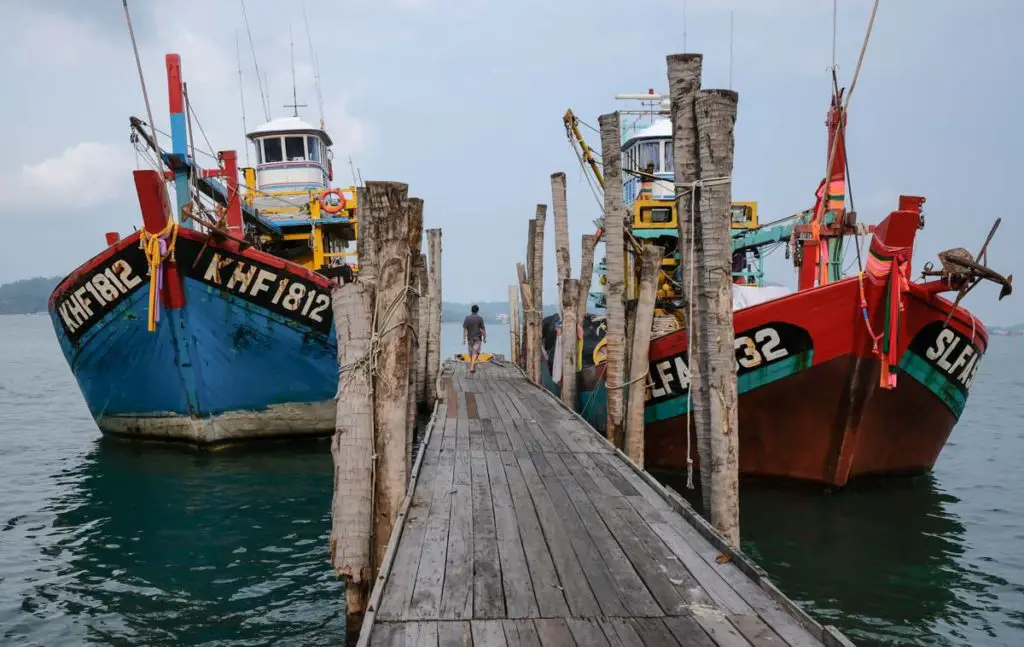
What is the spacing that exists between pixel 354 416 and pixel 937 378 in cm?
860

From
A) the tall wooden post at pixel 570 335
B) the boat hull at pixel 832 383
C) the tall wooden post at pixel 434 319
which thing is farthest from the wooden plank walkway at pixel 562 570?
the tall wooden post at pixel 434 319

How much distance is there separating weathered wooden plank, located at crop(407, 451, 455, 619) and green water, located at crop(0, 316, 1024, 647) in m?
1.52

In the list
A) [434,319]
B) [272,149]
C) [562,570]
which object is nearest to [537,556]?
[562,570]

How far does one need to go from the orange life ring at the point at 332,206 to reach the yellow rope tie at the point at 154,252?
19.7ft

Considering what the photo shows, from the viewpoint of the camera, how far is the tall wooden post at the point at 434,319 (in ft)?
50.8

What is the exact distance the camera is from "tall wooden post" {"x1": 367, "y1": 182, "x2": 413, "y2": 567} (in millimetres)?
5922

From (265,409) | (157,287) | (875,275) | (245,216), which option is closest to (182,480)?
(265,409)

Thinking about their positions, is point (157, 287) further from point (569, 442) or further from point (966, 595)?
point (966, 595)

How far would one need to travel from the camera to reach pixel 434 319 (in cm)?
1641

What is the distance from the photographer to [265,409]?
1422 centimetres

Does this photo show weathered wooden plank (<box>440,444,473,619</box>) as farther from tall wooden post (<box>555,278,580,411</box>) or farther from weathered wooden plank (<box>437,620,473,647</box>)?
tall wooden post (<box>555,278,580,411</box>)

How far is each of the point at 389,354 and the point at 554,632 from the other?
2602 millimetres

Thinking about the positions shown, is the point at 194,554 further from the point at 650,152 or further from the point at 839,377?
the point at 650,152

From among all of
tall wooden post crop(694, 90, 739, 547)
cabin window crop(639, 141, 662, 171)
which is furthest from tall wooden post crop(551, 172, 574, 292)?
cabin window crop(639, 141, 662, 171)
